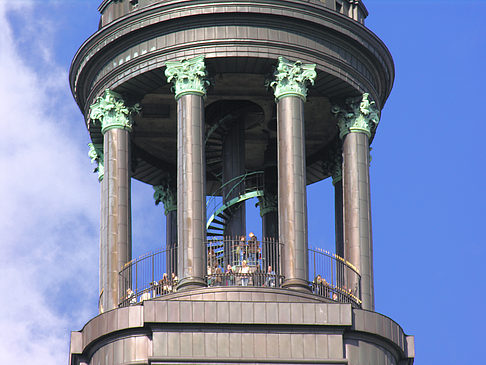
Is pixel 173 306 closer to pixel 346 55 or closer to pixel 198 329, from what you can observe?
pixel 198 329

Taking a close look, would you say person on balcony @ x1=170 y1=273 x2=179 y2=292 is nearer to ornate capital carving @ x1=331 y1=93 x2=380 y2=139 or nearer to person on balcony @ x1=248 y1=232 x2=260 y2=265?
person on balcony @ x1=248 y1=232 x2=260 y2=265

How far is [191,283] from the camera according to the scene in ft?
248

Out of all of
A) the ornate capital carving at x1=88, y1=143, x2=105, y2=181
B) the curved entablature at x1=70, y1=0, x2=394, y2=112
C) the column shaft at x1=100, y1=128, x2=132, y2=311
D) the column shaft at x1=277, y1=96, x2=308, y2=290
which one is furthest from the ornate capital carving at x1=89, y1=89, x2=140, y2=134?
the column shaft at x1=277, y1=96, x2=308, y2=290

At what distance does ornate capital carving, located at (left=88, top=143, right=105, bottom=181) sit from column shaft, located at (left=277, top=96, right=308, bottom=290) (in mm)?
8806

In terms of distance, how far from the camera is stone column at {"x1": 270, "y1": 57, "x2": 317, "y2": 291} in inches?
A: 3012

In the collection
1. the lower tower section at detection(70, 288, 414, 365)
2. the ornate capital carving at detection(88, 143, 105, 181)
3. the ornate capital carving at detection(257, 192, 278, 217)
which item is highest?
the ornate capital carving at detection(88, 143, 105, 181)

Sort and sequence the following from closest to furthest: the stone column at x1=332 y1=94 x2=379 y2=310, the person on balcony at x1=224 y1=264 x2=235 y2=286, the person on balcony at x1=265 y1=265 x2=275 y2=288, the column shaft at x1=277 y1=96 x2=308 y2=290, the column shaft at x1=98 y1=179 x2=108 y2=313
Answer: the column shaft at x1=277 y1=96 x2=308 y2=290 < the person on balcony at x1=265 y1=265 x2=275 y2=288 < the person on balcony at x1=224 y1=264 x2=235 y2=286 < the column shaft at x1=98 y1=179 x2=108 y2=313 < the stone column at x1=332 y1=94 x2=379 y2=310

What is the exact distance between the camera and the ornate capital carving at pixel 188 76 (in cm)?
7894

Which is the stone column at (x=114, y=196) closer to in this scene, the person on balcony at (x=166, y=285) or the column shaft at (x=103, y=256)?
the column shaft at (x=103, y=256)

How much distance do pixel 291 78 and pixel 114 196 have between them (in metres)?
7.85

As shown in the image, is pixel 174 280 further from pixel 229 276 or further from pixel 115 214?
pixel 115 214

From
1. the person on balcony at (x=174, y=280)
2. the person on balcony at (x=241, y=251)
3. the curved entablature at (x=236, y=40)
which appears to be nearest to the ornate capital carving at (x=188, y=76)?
the curved entablature at (x=236, y=40)

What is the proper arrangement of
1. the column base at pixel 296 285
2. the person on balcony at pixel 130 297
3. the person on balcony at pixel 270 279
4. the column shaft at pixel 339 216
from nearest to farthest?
the column base at pixel 296 285
the person on balcony at pixel 270 279
the person on balcony at pixel 130 297
the column shaft at pixel 339 216

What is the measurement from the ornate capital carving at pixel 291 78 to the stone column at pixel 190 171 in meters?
2.65
